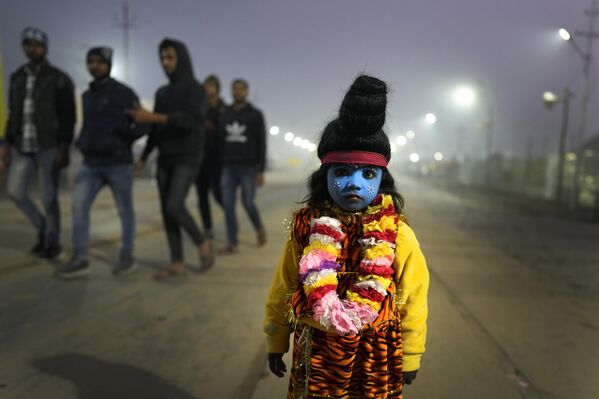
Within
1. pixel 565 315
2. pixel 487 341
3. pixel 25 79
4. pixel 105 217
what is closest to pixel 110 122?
pixel 25 79

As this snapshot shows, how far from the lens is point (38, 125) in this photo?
15.0 feet

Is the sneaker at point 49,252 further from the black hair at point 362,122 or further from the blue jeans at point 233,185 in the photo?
the black hair at point 362,122

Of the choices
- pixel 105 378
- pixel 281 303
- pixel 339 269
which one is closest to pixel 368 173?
pixel 339 269

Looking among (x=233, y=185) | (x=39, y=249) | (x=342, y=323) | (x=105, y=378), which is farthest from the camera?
(x=233, y=185)

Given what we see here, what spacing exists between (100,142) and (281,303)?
3255 millimetres

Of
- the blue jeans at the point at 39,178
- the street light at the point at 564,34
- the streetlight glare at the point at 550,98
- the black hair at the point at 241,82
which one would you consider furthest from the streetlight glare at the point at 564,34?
the blue jeans at the point at 39,178

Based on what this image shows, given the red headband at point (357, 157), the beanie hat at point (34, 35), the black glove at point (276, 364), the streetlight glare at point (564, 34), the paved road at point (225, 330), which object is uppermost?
the streetlight glare at point (564, 34)

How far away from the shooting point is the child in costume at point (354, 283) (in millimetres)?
1549

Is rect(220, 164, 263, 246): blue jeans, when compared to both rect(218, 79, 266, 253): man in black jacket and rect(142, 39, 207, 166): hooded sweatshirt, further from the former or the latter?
rect(142, 39, 207, 166): hooded sweatshirt

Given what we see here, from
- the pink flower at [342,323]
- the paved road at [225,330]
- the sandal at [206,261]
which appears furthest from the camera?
the sandal at [206,261]

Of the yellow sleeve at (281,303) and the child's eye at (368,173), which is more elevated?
the child's eye at (368,173)

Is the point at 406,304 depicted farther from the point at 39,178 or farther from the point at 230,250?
the point at 230,250

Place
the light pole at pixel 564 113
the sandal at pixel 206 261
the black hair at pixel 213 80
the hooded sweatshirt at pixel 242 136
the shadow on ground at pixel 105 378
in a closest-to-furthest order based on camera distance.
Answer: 1. the shadow on ground at pixel 105 378
2. the sandal at pixel 206 261
3. the hooded sweatshirt at pixel 242 136
4. the black hair at pixel 213 80
5. the light pole at pixel 564 113

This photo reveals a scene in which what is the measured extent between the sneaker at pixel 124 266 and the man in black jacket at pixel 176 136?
381 mm
